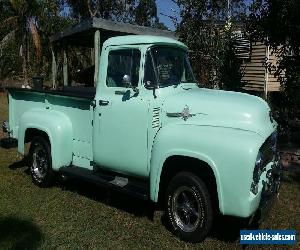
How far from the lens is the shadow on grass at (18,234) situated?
208 inches

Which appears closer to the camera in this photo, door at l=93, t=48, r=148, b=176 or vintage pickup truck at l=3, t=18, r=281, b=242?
vintage pickup truck at l=3, t=18, r=281, b=242

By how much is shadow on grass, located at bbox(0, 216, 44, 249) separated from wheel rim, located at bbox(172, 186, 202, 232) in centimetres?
180

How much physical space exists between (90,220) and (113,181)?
Result: 0.65 meters

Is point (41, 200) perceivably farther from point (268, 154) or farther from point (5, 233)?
point (268, 154)

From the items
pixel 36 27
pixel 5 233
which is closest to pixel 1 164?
pixel 5 233

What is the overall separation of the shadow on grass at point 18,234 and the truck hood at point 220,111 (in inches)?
91.0

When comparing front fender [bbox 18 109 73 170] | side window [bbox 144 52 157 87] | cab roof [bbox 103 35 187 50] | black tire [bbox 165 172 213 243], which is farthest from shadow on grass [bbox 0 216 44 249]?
cab roof [bbox 103 35 187 50]

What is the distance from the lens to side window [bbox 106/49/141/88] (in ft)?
19.9

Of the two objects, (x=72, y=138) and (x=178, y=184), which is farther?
(x=72, y=138)

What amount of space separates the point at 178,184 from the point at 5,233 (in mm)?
2402

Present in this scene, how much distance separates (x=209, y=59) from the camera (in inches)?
459

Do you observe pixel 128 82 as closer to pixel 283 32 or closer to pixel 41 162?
pixel 41 162

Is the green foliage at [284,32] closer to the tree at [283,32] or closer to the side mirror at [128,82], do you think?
the tree at [283,32]

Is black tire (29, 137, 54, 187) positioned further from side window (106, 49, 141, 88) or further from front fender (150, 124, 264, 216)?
front fender (150, 124, 264, 216)
